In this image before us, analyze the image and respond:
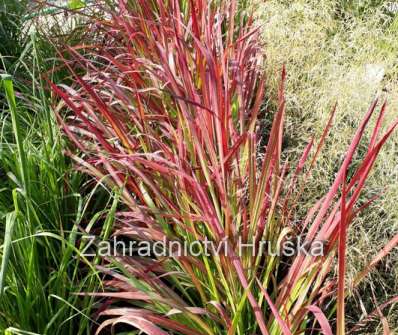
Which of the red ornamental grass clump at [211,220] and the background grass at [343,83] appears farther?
the background grass at [343,83]

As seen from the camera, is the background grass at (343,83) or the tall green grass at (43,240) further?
the background grass at (343,83)

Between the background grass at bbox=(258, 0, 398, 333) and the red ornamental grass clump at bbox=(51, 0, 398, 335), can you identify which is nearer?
the red ornamental grass clump at bbox=(51, 0, 398, 335)

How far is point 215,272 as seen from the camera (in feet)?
3.59

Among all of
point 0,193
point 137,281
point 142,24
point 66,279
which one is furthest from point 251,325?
point 142,24

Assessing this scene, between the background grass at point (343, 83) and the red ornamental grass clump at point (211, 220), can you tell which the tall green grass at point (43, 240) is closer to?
the red ornamental grass clump at point (211, 220)

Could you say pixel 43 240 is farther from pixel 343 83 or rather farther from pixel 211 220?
pixel 343 83

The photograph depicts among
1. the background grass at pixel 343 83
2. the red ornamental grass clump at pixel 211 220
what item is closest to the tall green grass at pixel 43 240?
the red ornamental grass clump at pixel 211 220

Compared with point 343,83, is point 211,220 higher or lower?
lower

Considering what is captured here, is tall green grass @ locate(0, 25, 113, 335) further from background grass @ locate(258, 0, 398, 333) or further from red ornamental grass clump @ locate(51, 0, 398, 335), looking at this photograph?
background grass @ locate(258, 0, 398, 333)

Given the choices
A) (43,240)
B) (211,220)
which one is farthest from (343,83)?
(43,240)

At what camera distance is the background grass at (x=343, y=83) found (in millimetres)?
1154

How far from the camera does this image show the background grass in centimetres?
115

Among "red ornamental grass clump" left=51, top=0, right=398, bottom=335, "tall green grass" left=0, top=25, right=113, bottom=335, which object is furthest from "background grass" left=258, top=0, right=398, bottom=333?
"tall green grass" left=0, top=25, right=113, bottom=335

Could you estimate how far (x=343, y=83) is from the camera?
146 cm
